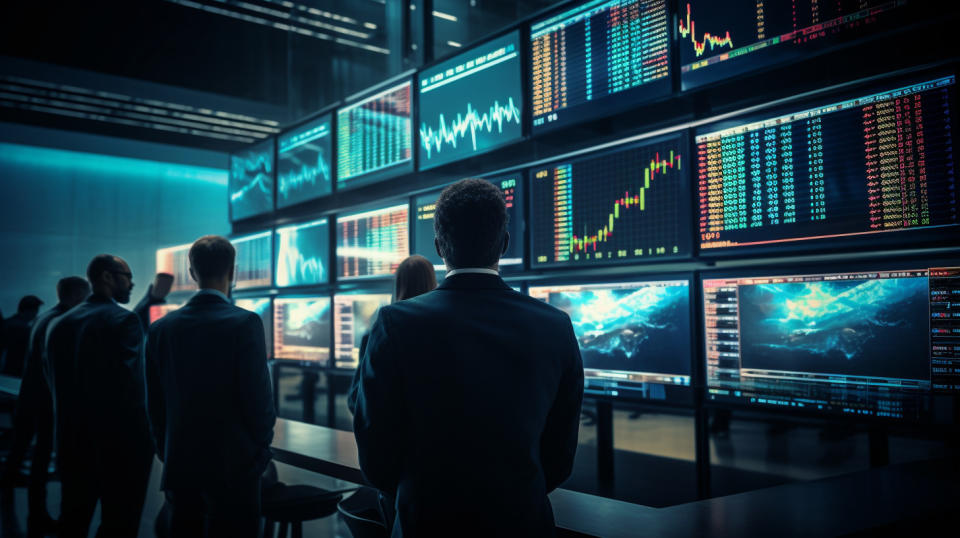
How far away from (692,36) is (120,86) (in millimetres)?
5870

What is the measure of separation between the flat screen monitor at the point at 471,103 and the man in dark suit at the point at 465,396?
1655 millimetres

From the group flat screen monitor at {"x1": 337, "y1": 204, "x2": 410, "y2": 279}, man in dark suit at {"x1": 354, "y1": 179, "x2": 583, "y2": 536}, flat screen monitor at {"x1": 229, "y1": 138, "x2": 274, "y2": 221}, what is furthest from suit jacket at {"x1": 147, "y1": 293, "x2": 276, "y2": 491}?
flat screen monitor at {"x1": 229, "y1": 138, "x2": 274, "y2": 221}

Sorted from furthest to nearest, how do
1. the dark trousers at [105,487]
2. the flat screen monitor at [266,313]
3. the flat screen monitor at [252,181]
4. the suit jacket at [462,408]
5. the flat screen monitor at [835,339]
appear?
the flat screen monitor at [252,181], the flat screen monitor at [266,313], the dark trousers at [105,487], the flat screen monitor at [835,339], the suit jacket at [462,408]

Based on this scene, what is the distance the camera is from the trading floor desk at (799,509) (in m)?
1.25

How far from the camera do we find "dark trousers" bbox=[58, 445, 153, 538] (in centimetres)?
253

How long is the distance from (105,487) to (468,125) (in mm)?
2157

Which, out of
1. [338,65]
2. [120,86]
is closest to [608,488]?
[338,65]

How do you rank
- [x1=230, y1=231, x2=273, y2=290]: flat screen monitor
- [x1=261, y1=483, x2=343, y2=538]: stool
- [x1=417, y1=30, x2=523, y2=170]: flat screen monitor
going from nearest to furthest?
[x1=261, y1=483, x2=343, y2=538]: stool < [x1=417, y1=30, x2=523, y2=170]: flat screen monitor < [x1=230, y1=231, x2=273, y2=290]: flat screen monitor

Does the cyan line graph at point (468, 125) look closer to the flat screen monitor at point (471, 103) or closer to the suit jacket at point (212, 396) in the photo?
the flat screen monitor at point (471, 103)

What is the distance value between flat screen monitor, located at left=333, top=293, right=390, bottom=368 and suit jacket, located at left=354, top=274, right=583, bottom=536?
7.66 ft

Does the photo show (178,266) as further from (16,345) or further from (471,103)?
(471,103)

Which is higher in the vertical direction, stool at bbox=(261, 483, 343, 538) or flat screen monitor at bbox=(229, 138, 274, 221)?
flat screen monitor at bbox=(229, 138, 274, 221)

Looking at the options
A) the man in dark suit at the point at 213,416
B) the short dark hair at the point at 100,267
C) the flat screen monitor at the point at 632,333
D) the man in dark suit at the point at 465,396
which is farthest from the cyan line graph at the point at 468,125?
the man in dark suit at the point at 465,396

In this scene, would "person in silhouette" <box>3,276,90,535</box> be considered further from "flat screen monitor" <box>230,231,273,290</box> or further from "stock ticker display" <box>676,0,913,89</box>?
"stock ticker display" <box>676,0,913,89</box>
